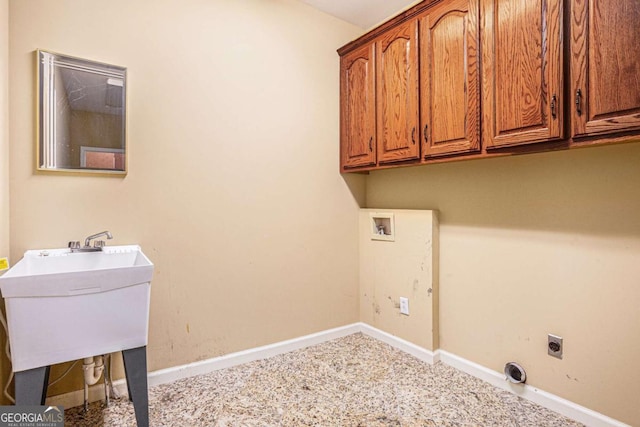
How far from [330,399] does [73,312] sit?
1.27 m

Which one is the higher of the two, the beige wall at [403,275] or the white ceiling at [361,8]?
the white ceiling at [361,8]

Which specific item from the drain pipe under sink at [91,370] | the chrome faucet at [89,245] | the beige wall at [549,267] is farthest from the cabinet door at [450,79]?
the drain pipe under sink at [91,370]

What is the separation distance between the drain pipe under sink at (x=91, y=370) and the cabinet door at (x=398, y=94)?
1.94 metres

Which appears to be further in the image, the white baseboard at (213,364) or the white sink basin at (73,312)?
the white baseboard at (213,364)

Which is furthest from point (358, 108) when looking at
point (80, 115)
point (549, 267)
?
point (80, 115)

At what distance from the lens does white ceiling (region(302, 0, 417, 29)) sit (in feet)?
7.82

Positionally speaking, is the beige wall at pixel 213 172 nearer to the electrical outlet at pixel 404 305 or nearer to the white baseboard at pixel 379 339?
the white baseboard at pixel 379 339

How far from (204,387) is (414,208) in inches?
69.1

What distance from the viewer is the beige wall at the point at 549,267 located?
1.50 meters

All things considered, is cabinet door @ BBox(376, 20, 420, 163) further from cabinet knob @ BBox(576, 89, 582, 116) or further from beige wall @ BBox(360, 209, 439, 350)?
cabinet knob @ BBox(576, 89, 582, 116)

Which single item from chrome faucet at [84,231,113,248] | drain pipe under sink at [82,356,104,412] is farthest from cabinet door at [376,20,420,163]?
drain pipe under sink at [82,356,104,412]

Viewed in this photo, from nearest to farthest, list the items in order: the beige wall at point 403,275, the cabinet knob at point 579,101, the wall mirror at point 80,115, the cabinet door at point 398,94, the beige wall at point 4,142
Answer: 1. the cabinet knob at point 579,101
2. the beige wall at point 4,142
3. the wall mirror at point 80,115
4. the cabinet door at point 398,94
5. the beige wall at point 403,275

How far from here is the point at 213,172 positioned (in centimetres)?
210
